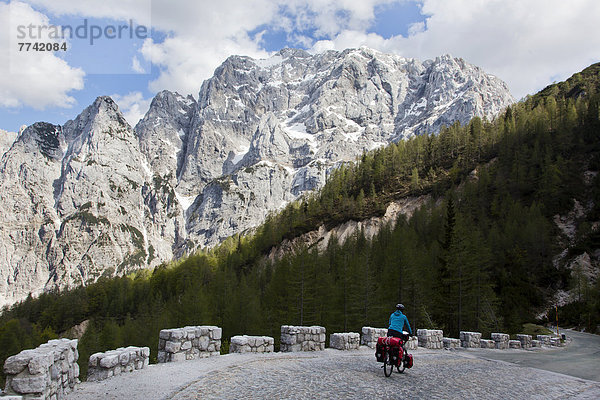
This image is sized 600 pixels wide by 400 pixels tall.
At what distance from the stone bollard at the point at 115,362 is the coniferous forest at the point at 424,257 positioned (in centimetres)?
3128

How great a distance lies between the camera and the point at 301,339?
15.4 meters

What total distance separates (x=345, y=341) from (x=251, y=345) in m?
4.51

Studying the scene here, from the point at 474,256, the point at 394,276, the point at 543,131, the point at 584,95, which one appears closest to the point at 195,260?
the point at 394,276

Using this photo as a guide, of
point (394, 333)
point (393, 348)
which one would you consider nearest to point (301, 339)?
point (394, 333)

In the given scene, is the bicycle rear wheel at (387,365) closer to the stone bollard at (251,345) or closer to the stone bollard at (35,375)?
the stone bollard at (251,345)

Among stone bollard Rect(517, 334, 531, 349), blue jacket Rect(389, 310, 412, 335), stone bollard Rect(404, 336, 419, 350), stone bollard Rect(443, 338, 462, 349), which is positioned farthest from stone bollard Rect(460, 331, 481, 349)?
blue jacket Rect(389, 310, 412, 335)

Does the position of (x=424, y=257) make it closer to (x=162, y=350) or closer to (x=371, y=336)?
(x=371, y=336)

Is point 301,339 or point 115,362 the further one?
point 301,339

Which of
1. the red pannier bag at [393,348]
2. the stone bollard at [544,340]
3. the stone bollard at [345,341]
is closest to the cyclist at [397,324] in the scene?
the red pannier bag at [393,348]

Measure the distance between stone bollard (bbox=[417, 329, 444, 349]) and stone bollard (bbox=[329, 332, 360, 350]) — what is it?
17.7ft

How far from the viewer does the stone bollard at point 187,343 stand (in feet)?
40.1

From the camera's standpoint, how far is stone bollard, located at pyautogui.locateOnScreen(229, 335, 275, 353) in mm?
13875

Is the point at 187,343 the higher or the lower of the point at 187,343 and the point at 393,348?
the higher

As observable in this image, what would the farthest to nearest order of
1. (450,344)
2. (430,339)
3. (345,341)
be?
(450,344) < (430,339) < (345,341)
